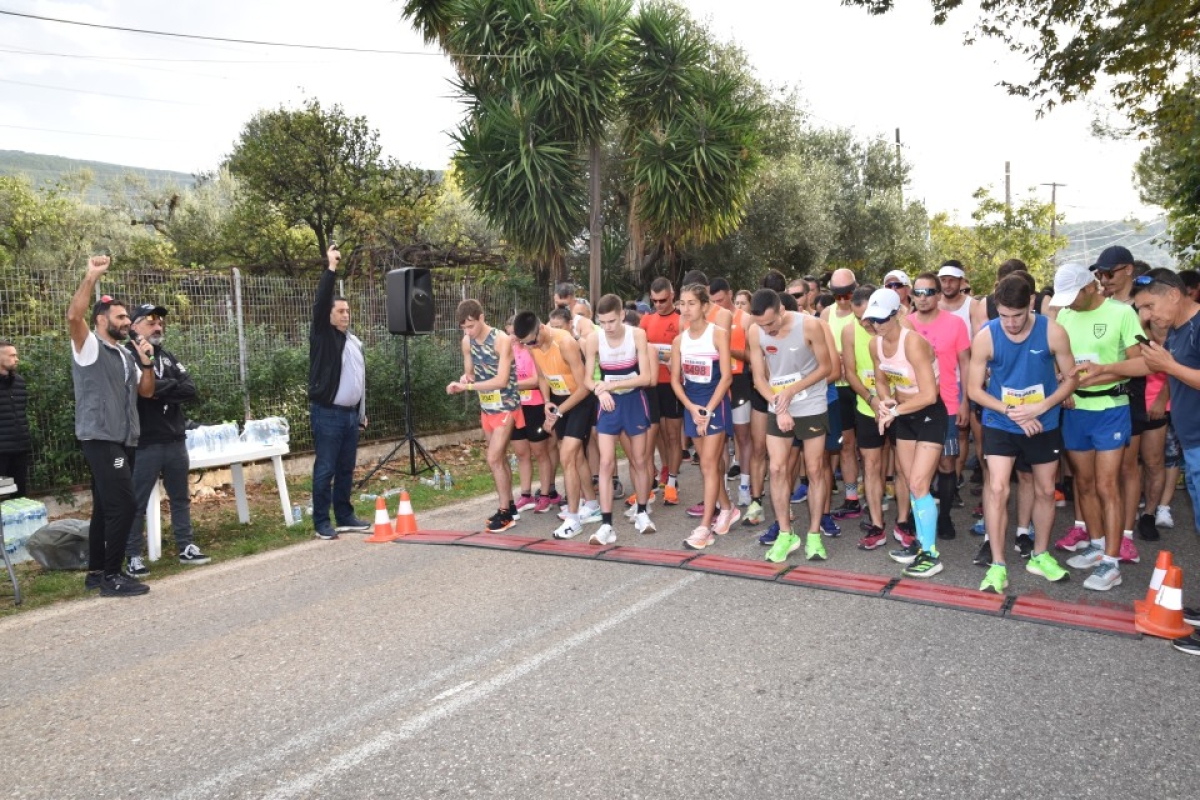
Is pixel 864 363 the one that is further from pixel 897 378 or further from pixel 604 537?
pixel 604 537

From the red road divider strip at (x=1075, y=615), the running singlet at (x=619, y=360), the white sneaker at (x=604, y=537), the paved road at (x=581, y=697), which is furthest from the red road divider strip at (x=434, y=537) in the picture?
the red road divider strip at (x=1075, y=615)

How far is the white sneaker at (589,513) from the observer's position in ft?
25.3

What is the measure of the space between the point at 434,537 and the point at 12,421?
12.2ft

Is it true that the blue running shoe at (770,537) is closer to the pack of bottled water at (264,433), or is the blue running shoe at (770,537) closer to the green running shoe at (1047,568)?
the green running shoe at (1047,568)

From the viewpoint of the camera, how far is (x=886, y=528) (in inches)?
285

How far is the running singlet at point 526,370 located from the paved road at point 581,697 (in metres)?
2.19

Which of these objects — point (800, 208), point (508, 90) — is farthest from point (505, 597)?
point (800, 208)

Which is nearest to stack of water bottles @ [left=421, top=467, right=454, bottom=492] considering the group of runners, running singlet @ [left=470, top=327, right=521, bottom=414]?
the group of runners

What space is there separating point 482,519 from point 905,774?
565cm

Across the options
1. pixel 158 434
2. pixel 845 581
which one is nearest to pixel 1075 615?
pixel 845 581

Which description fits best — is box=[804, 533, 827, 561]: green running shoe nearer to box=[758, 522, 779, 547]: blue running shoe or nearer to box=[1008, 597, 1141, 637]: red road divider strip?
box=[758, 522, 779, 547]: blue running shoe

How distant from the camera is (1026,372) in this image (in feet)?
18.1

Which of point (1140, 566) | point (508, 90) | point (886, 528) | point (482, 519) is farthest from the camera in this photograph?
point (508, 90)

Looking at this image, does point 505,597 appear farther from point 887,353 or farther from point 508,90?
point 508,90
